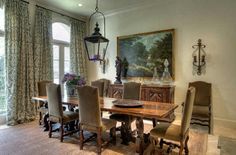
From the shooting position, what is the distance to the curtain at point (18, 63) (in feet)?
14.0

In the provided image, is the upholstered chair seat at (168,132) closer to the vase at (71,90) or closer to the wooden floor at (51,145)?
the wooden floor at (51,145)

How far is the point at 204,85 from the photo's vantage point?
4305 millimetres

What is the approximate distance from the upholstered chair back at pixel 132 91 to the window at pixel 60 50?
264 centimetres

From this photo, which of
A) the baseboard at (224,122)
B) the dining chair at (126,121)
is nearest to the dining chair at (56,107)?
the dining chair at (126,121)

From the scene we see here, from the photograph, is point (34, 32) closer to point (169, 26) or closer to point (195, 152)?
point (169, 26)

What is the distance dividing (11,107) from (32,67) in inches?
42.8

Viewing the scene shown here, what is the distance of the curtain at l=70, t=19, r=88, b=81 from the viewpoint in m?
5.95

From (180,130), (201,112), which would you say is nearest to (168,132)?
(180,130)

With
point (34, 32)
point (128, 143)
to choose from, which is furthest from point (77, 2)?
point (128, 143)

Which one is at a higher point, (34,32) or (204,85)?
(34,32)

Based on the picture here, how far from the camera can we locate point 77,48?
607 centimetres

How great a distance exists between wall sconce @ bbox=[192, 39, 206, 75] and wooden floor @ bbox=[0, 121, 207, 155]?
5.17 feet

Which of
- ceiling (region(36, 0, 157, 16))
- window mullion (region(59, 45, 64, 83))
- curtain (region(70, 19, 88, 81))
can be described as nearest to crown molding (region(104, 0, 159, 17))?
ceiling (region(36, 0, 157, 16))

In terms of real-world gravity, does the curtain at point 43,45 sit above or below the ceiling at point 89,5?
below
